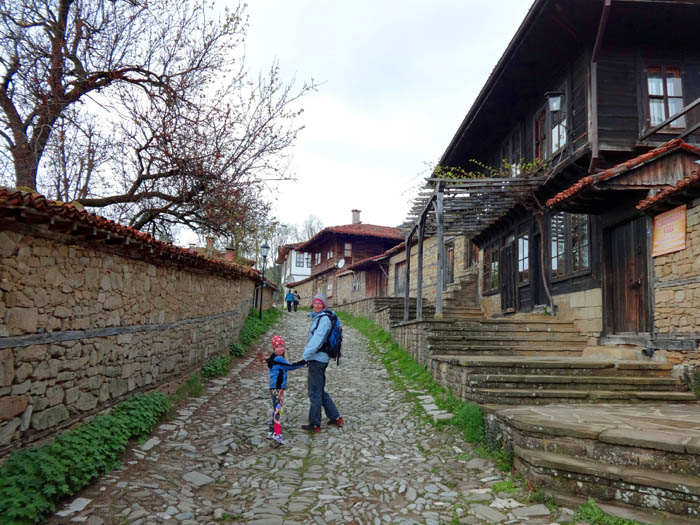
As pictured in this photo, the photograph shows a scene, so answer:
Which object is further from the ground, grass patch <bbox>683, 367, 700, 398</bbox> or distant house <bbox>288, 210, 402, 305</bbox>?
distant house <bbox>288, 210, 402, 305</bbox>

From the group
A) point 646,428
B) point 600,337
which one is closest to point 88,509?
point 646,428

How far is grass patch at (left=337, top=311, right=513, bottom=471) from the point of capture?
15.4 ft

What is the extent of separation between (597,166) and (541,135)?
3.00m

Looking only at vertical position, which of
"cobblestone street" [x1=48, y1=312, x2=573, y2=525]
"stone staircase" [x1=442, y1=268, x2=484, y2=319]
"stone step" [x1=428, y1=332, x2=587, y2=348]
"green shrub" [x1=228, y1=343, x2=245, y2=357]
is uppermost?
"stone staircase" [x1=442, y1=268, x2=484, y2=319]

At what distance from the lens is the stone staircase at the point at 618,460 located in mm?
3279

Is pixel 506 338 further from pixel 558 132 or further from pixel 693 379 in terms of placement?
pixel 558 132

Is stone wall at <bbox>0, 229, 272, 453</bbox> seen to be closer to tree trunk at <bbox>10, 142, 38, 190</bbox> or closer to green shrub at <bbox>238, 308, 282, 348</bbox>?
tree trunk at <bbox>10, 142, 38, 190</bbox>

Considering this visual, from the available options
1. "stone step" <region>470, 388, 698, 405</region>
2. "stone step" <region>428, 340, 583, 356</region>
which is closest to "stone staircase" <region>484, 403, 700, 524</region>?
"stone step" <region>470, 388, 698, 405</region>

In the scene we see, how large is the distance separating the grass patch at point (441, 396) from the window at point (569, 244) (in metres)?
3.49

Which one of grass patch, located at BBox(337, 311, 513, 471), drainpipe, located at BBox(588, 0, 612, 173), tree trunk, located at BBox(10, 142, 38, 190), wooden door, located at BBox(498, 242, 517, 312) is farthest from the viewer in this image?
wooden door, located at BBox(498, 242, 517, 312)

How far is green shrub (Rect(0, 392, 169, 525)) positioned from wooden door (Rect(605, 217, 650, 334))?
7011 mm

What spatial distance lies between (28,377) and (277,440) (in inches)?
101

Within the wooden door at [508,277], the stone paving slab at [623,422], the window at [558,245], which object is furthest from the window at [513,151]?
the stone paving slab at [623,422]

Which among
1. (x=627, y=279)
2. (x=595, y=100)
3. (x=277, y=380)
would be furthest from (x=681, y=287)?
(x=277, y=380)
